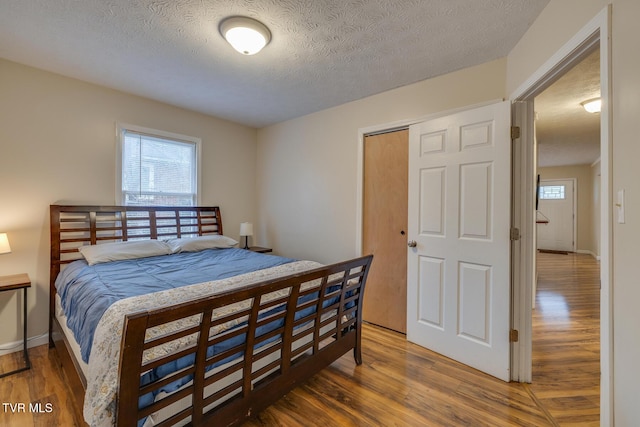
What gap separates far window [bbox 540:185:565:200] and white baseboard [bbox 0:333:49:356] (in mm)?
10885

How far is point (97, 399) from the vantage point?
114 cm

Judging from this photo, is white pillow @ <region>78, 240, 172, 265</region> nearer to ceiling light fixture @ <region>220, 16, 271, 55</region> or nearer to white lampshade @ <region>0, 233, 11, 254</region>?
white lampshade @ <region>0, 233, 11, 254</region>

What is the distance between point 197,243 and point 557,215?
9443 mm

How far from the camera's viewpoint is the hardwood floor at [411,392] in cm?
172

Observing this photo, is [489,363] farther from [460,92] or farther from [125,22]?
[125,22]

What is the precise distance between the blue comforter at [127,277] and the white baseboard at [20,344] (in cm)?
62

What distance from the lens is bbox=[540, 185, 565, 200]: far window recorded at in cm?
779

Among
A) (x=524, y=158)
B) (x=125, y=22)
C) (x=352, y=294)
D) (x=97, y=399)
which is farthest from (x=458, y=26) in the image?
(x=97, y=399)

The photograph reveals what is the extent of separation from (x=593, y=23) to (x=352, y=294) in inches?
81.2

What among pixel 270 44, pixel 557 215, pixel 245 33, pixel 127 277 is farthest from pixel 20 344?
pixel 557 215

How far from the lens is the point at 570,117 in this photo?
374 cm
